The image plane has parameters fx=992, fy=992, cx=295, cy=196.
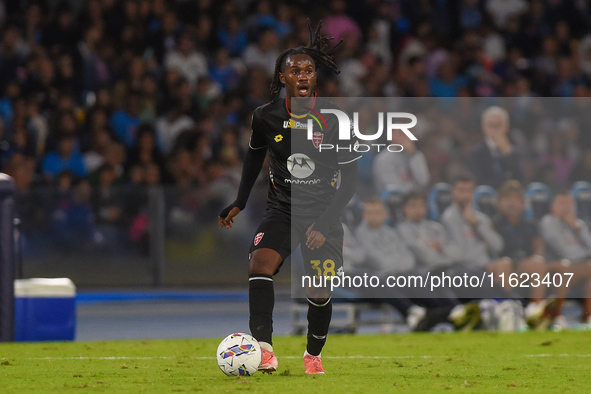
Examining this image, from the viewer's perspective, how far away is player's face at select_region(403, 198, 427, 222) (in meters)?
10.2

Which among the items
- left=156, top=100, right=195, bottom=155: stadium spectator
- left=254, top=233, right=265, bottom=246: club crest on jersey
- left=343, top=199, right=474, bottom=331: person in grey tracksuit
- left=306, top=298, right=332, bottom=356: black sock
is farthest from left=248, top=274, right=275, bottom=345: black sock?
left=156, top=100, right=195, bottom=155: stadium spectator

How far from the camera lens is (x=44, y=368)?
22.3ft

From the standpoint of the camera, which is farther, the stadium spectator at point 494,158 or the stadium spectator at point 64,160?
the stadium spectator at point 64,160

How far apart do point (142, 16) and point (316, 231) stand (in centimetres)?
981

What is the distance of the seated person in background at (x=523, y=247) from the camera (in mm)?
10070

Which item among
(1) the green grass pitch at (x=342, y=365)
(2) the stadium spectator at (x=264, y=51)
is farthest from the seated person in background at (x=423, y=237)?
(2) the stadium spectator at (x=264, y=51)

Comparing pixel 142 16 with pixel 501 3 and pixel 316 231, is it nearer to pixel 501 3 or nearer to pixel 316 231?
pixel 501 3

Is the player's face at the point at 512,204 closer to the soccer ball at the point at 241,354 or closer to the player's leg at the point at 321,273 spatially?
the player's leg at the point at 321,273

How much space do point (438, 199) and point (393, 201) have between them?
1.71 ft

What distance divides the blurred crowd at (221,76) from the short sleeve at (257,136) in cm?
380

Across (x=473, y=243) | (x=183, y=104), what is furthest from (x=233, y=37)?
(x=473, y=243)

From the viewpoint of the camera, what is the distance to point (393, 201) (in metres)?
10.1

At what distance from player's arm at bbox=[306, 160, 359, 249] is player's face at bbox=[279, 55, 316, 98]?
1.73 feet

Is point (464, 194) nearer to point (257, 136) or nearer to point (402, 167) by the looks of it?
point (402, 167)
